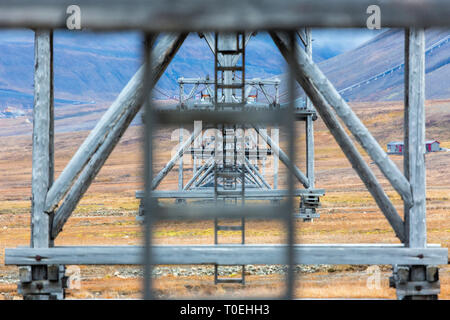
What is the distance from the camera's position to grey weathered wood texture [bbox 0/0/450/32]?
3459mm

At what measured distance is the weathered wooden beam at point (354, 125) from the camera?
18.4ft

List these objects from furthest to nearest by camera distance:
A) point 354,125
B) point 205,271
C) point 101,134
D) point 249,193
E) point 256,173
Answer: point 256,173, point 249,193, point 205,271, point 354,125, point 101,134

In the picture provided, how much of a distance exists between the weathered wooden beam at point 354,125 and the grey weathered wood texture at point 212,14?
1732 millimetres

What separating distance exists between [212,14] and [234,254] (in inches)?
106

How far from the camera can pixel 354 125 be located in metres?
5.76

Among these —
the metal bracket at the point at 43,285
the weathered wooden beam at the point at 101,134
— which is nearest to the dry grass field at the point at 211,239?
the weathered wooden beam at the point at 101,134

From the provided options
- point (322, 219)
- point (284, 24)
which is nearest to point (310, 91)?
point (284, 24)

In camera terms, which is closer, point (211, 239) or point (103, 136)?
point (103, 136)

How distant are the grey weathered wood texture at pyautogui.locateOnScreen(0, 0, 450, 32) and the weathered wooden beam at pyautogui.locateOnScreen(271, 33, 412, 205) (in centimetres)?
173

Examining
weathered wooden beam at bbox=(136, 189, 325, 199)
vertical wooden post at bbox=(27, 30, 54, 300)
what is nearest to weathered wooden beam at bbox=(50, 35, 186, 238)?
vertical wooden post at bbox=(27, 30, 54, 300)

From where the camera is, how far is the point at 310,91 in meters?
5.82

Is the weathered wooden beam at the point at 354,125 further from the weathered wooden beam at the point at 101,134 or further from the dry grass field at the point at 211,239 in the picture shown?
the weathered wooden beam at the point at 101,134

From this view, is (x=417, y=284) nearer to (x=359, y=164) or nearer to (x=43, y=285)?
(x=359, y=164)

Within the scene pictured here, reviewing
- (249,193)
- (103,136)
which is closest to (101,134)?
(103,136)
